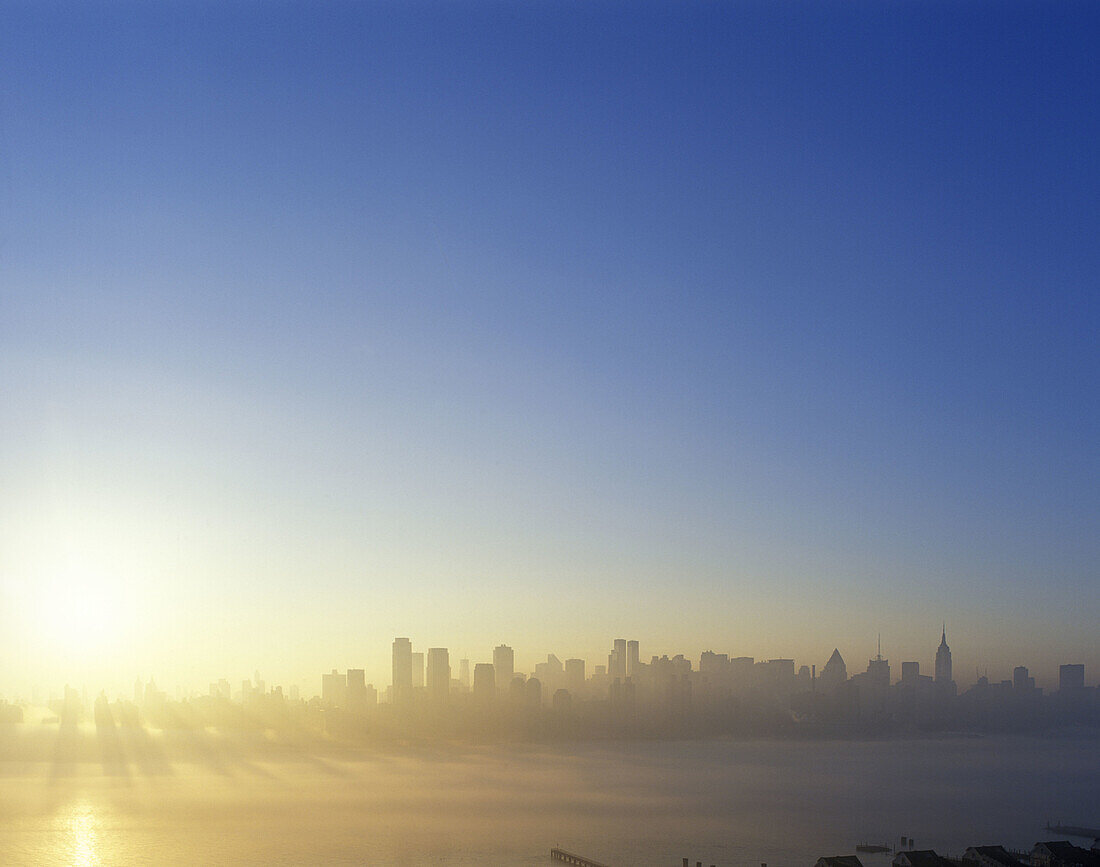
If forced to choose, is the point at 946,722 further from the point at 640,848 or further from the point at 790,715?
the point at 640,848

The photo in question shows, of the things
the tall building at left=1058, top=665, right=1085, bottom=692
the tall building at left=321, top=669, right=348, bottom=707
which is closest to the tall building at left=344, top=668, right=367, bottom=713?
the tall building at left=321, top=669, right=348, bottom=707

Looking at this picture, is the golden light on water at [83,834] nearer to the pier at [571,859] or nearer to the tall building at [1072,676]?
the pier at [571,859]

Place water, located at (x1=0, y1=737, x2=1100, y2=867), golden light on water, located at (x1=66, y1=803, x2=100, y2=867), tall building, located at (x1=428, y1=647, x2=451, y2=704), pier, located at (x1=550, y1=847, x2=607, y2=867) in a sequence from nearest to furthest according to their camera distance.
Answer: pier, located at (x1=550, y1=847, x2=607, y2=867), golden light on water, located at (x1=66, y1=803, x2=100, y2=867), water, located at (x1=0, y1=737, x2=1100, y2=867), tall building, located at (x1=428, y1=647, x2=451, y2=704)

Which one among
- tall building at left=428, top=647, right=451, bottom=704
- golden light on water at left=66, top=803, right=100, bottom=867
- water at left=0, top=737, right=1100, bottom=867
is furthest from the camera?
tall building at left=428, top=647, right=451, bottom=704

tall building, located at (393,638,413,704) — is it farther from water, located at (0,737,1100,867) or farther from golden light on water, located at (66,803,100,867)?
golden light on water, located at (66,803,100,867)

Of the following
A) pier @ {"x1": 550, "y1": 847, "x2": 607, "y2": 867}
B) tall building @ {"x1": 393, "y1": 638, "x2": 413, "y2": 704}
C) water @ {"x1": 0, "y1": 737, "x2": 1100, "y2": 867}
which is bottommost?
water @ {"x1": 0, "y1": 737, "x2": 1100, "y2": 867}

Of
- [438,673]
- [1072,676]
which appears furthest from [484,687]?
[1072,676]

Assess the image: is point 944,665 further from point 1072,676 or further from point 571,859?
point 571,859
